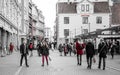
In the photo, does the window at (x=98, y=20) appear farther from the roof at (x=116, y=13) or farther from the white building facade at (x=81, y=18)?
the roof at (x=116, y=13)

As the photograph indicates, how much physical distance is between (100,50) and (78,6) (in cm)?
7460

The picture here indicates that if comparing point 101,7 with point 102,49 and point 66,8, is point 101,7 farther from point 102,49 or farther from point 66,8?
point 102,49

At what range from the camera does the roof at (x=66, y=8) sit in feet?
315

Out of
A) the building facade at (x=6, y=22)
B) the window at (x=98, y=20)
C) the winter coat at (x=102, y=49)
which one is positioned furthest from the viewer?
the window at (x=98, y=20)

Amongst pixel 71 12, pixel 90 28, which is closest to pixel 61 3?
pixel 71 12

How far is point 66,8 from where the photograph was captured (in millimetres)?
96562

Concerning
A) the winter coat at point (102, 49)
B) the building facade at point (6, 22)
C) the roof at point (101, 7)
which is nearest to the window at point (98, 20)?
the roof at point (101, 7)

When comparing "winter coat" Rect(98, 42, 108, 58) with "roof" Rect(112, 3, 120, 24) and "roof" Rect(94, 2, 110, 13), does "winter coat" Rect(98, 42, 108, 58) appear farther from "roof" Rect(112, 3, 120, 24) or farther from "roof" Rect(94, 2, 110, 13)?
"roof" Rect(112, 3, 120, 24)

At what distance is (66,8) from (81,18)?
475 centimetres

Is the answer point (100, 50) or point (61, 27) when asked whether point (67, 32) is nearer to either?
point (61, 27)

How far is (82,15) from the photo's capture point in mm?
95250

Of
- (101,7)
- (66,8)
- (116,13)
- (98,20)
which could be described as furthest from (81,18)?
(116,13)

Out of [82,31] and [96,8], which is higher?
[96,8]

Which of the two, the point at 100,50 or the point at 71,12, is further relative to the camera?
the point at 71,12
